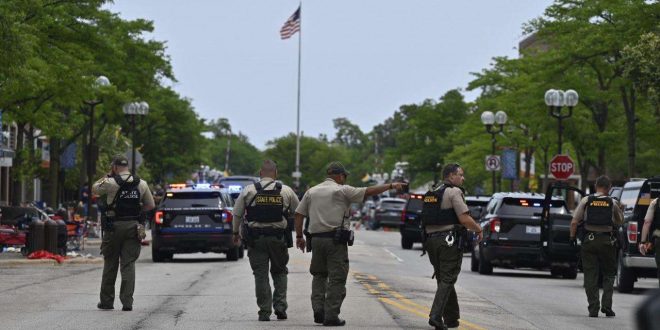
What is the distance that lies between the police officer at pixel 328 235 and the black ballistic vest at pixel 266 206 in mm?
569

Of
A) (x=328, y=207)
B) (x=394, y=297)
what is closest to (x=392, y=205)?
(x=394, y=297)

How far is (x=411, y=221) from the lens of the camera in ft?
139

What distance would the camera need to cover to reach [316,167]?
611ft

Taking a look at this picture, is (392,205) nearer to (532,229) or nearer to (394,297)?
(532,229)

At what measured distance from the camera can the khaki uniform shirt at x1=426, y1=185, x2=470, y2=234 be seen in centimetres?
1331

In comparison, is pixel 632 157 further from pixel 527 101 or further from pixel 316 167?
pixel 316 167

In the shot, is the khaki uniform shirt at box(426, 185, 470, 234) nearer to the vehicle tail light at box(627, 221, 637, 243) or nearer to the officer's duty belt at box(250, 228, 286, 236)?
Answer: the officer's duty belt at box(250, 228, 286, 236)

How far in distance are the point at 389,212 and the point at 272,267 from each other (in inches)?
2146

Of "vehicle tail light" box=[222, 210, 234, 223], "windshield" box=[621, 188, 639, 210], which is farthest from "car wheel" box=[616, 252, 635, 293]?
"vehicle tail light" box=[222, 210, 234, 223]

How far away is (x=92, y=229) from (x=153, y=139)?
4278cm

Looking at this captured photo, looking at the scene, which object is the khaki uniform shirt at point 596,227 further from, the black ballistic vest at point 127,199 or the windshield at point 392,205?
the windshield at point 392,205

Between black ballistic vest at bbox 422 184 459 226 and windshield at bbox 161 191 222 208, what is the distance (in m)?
16.6

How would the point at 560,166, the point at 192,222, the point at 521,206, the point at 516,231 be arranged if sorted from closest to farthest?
the point at 516,231 → the point at 521,206 → the point at 192,222 → the point at 560,166

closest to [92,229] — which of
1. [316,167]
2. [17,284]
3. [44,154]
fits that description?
[17,284]
